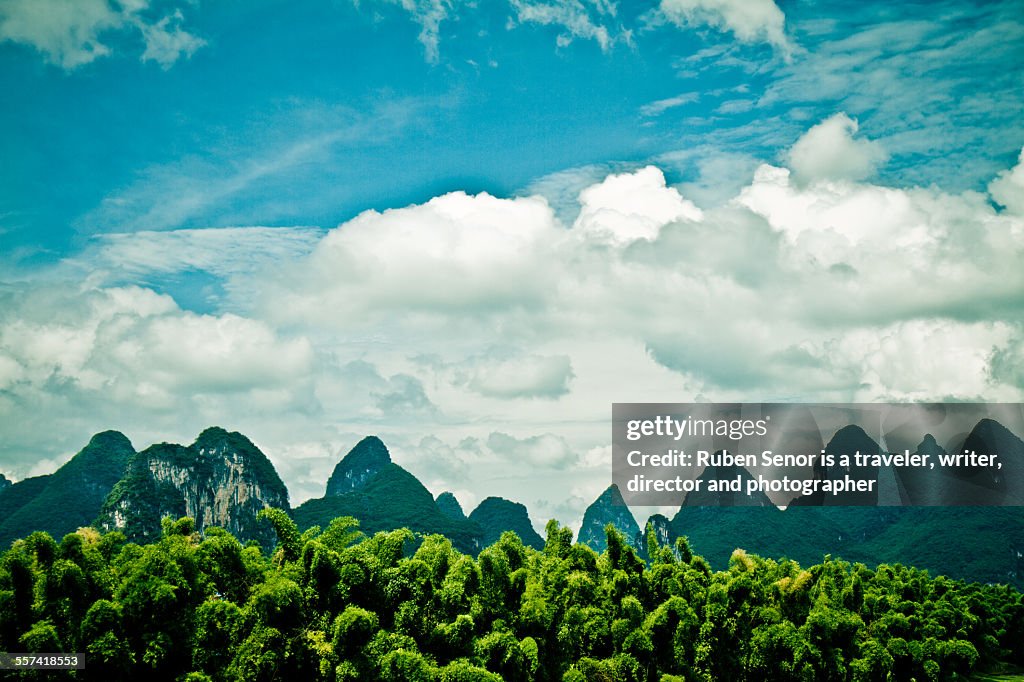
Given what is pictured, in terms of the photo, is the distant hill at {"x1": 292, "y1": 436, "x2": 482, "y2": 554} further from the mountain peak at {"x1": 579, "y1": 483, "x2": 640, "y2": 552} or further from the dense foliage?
the dense foliage

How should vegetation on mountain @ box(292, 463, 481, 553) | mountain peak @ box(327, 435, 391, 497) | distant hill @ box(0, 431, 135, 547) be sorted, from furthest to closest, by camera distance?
mountain peak @ box(327, 435, 391, 497) < vegetation on mountain @ box(292, 463, 481, 553) < distant hill @ box(0, 431, 135, 547)

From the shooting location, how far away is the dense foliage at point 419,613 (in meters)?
11.4

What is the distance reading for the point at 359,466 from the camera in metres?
91.1

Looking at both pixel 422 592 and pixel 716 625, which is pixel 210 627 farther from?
pixel 716 625

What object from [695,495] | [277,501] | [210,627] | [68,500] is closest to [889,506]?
[695,495]

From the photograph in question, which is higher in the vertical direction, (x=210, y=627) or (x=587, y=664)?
(x=210, y=627)

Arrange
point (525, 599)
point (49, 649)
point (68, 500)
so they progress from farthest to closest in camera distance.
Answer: point (68, 500) → point (525, 599) → point (49, 649)

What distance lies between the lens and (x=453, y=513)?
97938 millimetres

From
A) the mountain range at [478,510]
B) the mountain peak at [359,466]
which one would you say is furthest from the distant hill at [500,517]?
the mountain peak at [359,466]

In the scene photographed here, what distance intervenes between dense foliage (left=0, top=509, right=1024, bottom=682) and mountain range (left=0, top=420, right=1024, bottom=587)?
3589 cm

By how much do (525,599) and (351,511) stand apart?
60417 millimetres

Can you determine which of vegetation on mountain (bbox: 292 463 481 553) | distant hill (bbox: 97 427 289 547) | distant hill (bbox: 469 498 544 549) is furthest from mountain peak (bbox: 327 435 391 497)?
distant hill (bbox: 97 427 289 547)

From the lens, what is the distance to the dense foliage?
1136cm

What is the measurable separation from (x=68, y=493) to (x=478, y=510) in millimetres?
44764
